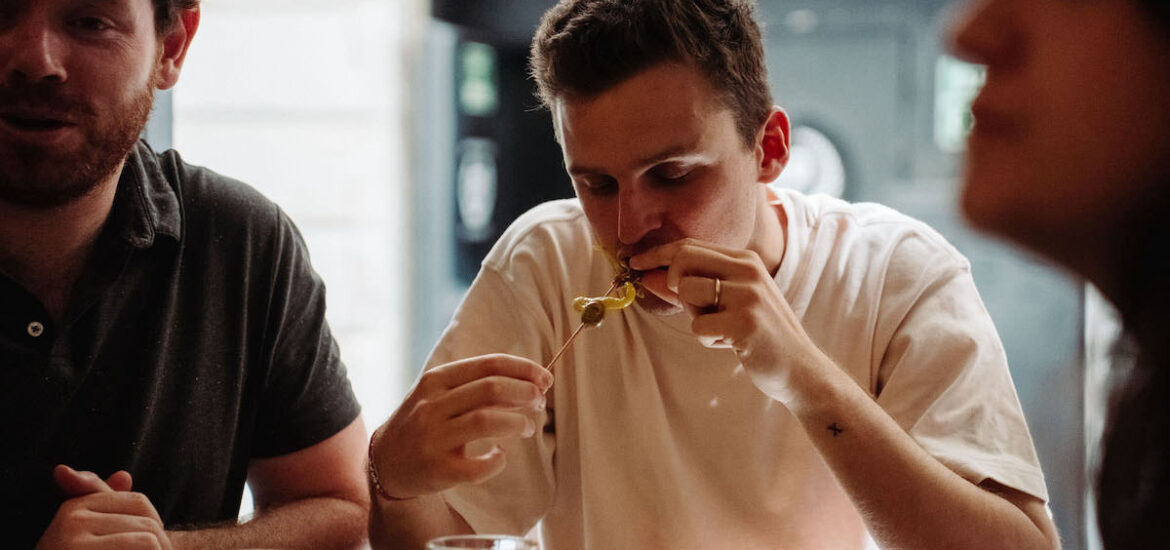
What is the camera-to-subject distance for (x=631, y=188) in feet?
5.86

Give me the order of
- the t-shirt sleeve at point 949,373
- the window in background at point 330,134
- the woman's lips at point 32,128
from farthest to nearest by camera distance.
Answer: the window in background at point 330,134 < the woman's lips at point 32,128 < the t-shirt sleeve at point 949,373

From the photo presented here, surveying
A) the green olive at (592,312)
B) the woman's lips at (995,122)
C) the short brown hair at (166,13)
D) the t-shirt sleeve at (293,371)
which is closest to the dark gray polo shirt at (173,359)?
the t-shirt sleeve at (293,371)

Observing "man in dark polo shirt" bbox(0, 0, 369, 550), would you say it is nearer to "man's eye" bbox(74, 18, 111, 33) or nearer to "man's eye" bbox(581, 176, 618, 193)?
"man's eye" bbox(74, 18, 111, 33)

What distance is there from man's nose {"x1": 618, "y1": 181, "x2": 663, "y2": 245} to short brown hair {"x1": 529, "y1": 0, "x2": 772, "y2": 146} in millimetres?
171

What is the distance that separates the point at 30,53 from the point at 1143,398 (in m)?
1.69

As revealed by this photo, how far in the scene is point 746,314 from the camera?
161cm

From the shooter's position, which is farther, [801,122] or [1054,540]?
[801,122]

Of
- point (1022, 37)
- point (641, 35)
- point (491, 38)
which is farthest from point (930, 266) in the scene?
point (491, 38)

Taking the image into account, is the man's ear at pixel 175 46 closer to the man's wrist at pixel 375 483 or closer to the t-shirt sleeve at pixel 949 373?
the man's wrist at pixel 375 483

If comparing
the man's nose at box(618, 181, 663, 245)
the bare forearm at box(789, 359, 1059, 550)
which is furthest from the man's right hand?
the bare forearm at box(789, 359, 1059, 550)

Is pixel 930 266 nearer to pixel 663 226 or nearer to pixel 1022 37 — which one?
pixel 663 226

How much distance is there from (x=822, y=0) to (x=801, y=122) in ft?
2.51

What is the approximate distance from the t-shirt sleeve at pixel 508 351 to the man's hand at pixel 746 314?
451mm

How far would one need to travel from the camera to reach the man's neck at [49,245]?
1887 mm
